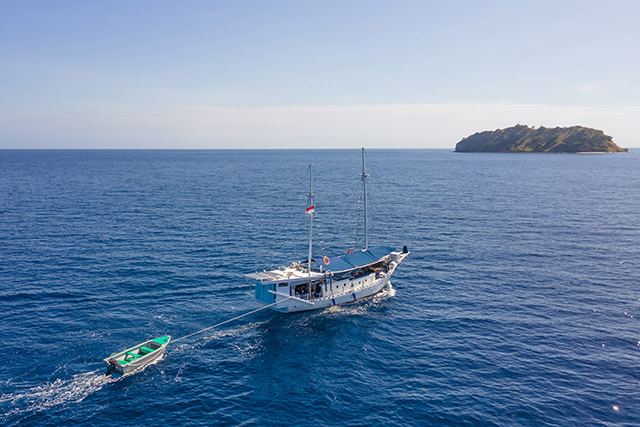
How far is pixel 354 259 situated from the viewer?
62.8 meters

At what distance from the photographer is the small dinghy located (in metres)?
40.1

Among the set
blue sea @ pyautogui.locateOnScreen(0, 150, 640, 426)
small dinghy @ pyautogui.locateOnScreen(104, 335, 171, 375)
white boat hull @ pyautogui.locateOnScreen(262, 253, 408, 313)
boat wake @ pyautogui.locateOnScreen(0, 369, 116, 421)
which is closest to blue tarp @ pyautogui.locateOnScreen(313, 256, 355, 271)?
white boat hull @ pyautogui.locateOnScreen(262, 253, 408, 313)

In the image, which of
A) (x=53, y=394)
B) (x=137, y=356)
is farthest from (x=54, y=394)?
(x=137, y=356)

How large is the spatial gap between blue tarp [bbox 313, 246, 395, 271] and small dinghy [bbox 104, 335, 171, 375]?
24515 mm

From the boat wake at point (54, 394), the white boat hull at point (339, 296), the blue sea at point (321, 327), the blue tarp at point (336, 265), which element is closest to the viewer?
the boat wake at point (54, 394)

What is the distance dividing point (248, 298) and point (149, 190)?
114 meters

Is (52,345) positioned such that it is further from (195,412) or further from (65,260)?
(65,260)

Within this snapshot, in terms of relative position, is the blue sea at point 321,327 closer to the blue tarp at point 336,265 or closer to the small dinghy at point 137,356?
the small dinghy at point 137,356

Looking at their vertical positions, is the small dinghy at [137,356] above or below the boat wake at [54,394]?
above

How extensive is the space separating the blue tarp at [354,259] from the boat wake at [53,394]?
31037mm

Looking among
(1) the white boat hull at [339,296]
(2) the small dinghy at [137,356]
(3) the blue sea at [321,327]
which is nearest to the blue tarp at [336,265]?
(1) the white boat hull at [339,296]

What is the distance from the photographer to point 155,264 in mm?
70312

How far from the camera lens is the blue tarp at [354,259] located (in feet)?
194

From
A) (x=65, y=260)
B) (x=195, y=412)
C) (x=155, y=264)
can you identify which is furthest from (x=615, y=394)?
(x=65, y=260)
